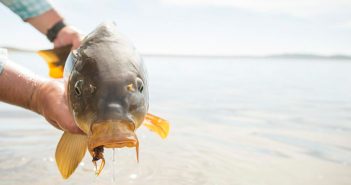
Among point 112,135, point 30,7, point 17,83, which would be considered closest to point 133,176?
point 30,7

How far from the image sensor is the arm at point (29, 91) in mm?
2191

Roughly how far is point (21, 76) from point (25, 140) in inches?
131

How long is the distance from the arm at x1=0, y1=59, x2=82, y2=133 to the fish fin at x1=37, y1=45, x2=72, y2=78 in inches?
2.0

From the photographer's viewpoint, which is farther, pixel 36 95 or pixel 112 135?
pixel 36 95

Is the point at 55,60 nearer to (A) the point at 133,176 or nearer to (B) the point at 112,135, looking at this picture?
(B) the point at 112,135

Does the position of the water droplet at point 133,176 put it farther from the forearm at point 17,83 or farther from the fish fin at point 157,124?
the fish fin at point 157,124

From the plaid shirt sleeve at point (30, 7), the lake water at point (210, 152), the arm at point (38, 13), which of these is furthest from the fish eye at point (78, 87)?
the lake water at point (210, 152)

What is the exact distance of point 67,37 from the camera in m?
2.90

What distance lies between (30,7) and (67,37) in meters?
0.56

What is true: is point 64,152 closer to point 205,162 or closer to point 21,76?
point 21,76

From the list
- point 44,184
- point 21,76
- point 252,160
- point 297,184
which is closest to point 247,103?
point 252,160

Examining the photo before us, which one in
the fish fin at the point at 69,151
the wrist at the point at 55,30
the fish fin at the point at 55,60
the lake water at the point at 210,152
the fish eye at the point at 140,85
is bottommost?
the lake water at the point at 210,152

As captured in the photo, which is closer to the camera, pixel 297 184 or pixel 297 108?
pixel 297 184

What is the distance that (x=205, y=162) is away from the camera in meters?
4.77
